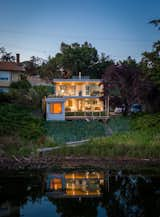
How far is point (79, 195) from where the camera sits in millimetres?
11578

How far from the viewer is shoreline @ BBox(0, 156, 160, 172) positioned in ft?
51.4

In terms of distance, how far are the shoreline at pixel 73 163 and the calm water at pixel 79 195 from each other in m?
1.12

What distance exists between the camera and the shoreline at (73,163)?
1566 cm

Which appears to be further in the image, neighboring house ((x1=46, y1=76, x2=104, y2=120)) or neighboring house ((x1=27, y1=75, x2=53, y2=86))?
neighboring house ((x1=27, y1=75, x2=53, y2=86))

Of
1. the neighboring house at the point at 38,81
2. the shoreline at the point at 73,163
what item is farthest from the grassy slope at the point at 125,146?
Answer: the neighboring house at the point at 38,81

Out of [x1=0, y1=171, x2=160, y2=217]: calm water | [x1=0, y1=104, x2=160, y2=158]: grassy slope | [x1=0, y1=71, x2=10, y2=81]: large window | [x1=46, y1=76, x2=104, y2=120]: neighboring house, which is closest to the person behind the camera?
[x1=0, y1=171, x2=160, y2=217]: calm water

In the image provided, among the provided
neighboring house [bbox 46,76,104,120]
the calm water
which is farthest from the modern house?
neighboring house [bbox 46,76,104,120]

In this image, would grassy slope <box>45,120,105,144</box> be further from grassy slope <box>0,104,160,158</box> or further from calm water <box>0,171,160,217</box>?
calm water <box>0,171,160,217</box>

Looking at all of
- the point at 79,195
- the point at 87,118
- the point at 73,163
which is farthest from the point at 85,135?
the point at 79,195

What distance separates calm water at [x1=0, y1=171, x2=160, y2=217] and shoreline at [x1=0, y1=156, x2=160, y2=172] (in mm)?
1121

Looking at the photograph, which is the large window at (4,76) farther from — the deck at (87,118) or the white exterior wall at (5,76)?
the deck at (87,118)

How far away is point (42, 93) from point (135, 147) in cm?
2045

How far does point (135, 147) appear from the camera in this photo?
19.0m

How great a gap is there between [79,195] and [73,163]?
498cm
